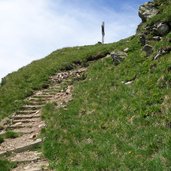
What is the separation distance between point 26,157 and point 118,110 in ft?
15.9

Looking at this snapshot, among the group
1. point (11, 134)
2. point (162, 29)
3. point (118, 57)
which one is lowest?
point (11, 134)

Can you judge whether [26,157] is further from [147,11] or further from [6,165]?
[147,11]

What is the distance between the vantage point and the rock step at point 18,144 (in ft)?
63.5

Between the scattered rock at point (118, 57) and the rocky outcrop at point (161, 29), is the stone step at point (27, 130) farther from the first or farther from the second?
the rocky outcrop at point (161, 29)

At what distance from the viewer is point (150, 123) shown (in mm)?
16969

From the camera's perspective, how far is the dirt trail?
17797 mm

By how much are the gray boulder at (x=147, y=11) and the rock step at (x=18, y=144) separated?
16.5 meters

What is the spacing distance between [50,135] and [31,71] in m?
19.1

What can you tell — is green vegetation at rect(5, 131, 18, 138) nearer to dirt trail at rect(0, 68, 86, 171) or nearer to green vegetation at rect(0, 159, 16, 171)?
dirt trail at rect(0, 68, 86, 171)

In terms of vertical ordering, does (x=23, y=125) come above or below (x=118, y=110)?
below

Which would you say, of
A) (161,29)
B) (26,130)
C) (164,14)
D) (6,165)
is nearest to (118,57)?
(161,29)

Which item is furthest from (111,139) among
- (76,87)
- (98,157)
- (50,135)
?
(76,87)

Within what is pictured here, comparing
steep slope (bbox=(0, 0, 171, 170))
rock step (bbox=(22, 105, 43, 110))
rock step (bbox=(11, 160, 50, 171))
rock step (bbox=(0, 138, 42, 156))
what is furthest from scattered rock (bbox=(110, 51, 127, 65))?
rock step (bbox=(11, 160, 50, 171))

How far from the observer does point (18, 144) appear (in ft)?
66.5
